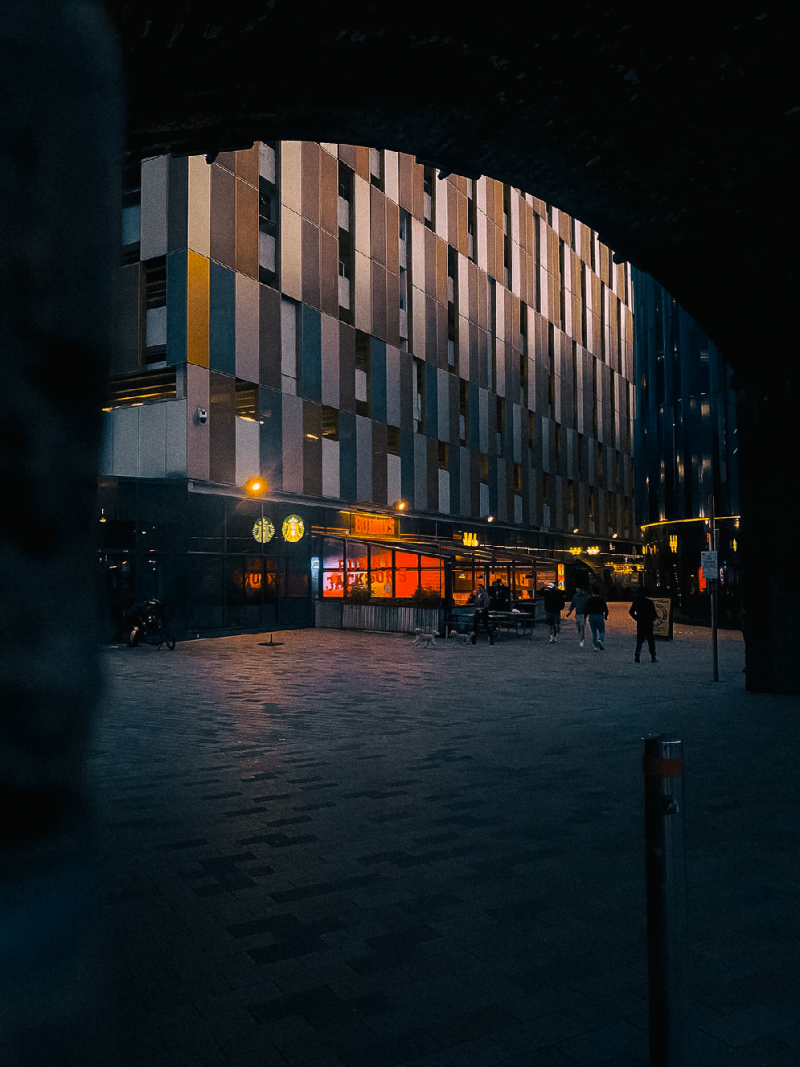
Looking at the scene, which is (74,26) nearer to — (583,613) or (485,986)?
(485,986)

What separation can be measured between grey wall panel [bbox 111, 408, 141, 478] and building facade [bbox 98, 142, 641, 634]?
0.16ft

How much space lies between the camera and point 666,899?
2760 millimetres

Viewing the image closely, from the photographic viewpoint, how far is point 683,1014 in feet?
8.86

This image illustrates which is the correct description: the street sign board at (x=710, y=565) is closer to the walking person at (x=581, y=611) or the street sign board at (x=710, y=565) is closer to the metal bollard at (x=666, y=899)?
the walking person at (x=581, y=611)

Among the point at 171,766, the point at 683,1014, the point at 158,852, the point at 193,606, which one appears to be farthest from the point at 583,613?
the point at 683,1014

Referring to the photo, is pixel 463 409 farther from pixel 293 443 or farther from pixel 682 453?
pixel 293 443

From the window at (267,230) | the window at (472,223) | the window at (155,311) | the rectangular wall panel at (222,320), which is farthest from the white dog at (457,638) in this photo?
the window at (472,223)

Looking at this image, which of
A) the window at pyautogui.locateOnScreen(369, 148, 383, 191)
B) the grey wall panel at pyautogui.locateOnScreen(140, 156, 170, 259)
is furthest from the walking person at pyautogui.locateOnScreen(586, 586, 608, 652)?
the window at pyautogui.locateOnScreen(369, 148, 383, 191)

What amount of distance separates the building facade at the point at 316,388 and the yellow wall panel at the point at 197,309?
2.3 inches

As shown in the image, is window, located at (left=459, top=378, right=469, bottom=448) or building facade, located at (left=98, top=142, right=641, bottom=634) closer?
building facade, located at (left=98, top=142, right=641, bottom=634)

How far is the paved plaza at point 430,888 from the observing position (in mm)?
3008

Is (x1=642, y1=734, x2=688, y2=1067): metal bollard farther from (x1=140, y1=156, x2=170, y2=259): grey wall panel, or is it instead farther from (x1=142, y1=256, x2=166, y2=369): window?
(x1=140, y1=156, x2=170, y2=259): grey wall panel

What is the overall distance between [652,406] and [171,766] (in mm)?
27105

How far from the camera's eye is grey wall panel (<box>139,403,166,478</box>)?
22641mm
